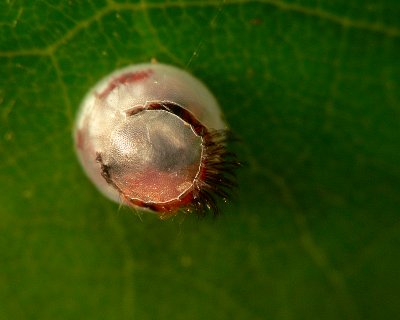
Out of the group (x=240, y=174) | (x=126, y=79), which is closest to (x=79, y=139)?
(x=126, y=79)

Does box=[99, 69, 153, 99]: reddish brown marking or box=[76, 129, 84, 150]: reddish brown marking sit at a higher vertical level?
box=[99, 69, 153, 99]: reddish brown marking

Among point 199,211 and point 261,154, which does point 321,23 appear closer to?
point 261,154

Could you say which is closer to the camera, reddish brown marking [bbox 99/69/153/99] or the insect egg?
the insect egg

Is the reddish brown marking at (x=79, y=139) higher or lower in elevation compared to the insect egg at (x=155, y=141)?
lower

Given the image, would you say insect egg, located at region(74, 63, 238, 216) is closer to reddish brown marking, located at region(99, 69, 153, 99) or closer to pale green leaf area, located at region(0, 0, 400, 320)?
reddish brown marking, located at region(99, 69, 153, 99)

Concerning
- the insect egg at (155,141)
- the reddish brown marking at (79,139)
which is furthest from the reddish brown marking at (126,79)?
the reddish brown marking at (79,139)

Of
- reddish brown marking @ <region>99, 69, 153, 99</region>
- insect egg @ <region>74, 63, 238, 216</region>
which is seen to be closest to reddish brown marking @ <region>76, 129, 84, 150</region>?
insect egg @ <region>74, 63, 238, 216</region>

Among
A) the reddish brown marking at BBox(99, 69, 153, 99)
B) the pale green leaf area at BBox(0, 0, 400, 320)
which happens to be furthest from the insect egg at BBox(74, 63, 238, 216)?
the pale green leaf area at BBox(0, 0, 400, 320)

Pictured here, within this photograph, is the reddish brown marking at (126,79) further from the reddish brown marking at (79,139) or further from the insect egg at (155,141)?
the reddish brown marking at (79,139)
